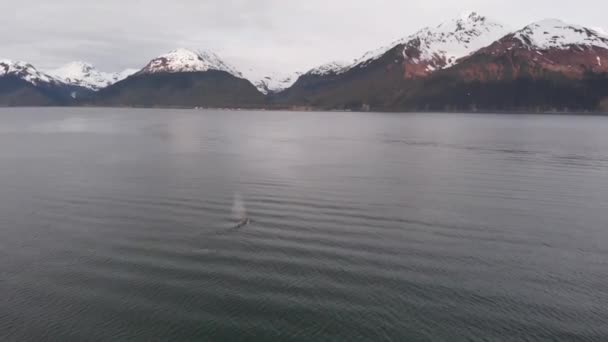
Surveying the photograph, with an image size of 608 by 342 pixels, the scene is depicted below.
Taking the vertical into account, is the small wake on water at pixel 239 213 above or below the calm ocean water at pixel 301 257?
above

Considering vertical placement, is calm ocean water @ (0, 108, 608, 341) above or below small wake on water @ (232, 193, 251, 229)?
below

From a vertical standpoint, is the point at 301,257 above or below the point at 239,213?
below

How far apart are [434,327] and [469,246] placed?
14530mm

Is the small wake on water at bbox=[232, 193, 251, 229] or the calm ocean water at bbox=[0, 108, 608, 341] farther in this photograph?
the small wake on water at bbox=[232, 193, 251, 229]

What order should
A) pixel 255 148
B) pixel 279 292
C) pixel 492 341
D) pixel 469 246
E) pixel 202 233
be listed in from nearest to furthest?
pixel 492 341
pixel 279 292
pixel 469 246
pixel 202 233
pixel 255 148

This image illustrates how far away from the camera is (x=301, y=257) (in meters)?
32.7

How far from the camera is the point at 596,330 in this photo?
2338 centimetres

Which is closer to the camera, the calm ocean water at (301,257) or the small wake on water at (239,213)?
the calm ocean water at (301,257)

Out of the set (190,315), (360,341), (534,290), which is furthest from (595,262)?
(190,315)

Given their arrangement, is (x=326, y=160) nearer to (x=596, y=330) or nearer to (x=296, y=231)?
(x=296, y=231)

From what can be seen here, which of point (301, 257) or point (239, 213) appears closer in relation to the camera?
point (301, 257)

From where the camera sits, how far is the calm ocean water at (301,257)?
2381cm

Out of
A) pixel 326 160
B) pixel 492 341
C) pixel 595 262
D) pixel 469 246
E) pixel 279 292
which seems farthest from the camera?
pixel 326 160

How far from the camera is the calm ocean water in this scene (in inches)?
938
